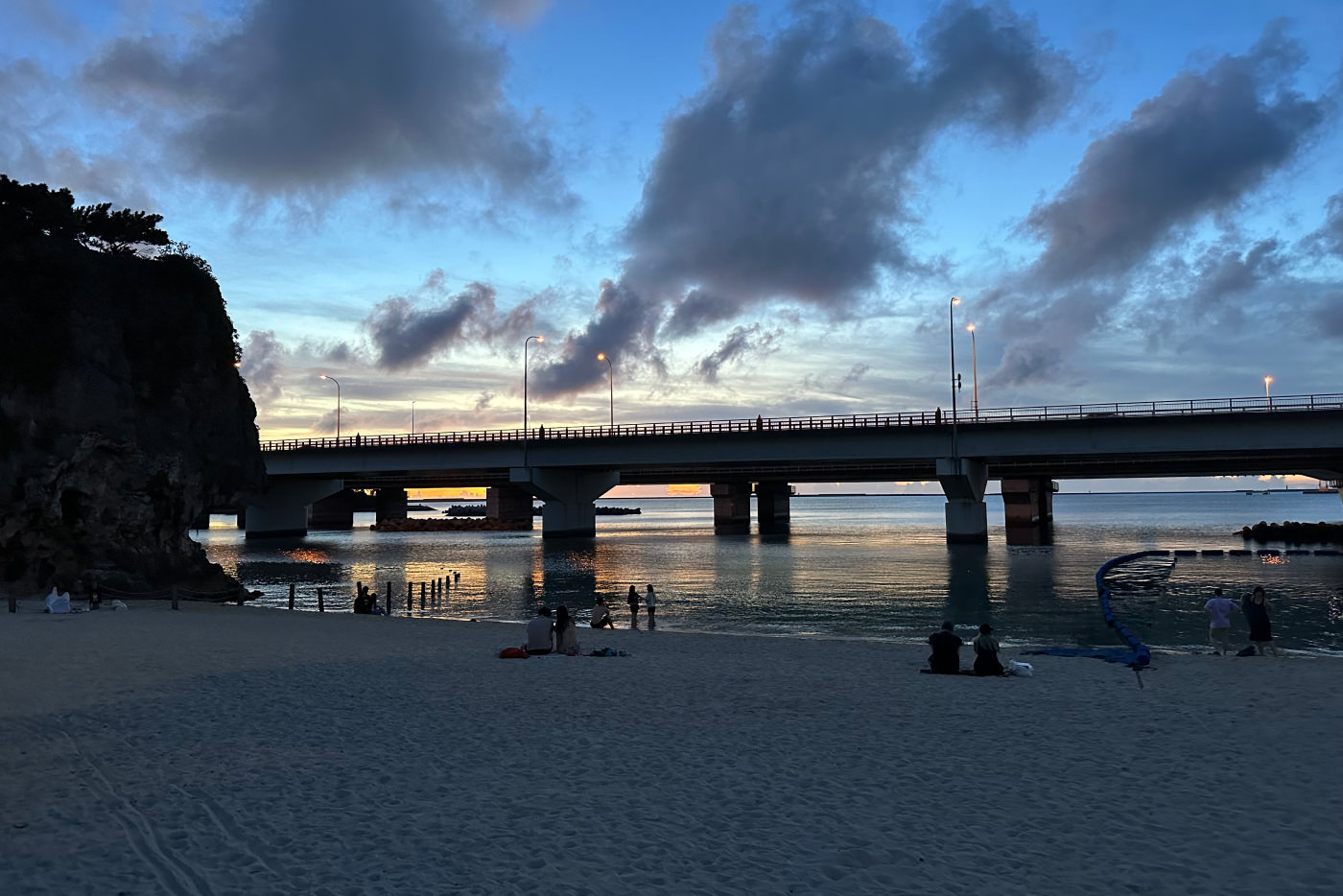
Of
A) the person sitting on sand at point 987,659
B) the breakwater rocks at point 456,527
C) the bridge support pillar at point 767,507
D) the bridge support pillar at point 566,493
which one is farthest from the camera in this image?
the breakwater rocks at point 456,527

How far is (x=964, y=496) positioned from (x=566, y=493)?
4558cm

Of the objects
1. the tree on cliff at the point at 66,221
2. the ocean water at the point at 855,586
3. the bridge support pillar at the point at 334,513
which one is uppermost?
the tree on cliff at the point at 66,221

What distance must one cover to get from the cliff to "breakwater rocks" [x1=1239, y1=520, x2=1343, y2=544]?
100 metres

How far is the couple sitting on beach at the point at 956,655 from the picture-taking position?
18516 mm

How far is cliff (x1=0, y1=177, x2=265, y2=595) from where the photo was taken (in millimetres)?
37438

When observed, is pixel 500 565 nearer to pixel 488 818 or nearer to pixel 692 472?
pixel 692 472

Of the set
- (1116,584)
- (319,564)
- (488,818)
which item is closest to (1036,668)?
Result: (488,818)

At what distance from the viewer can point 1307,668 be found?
18906 millimetres

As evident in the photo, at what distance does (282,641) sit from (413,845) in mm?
18056

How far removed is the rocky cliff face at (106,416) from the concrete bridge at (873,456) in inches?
1705

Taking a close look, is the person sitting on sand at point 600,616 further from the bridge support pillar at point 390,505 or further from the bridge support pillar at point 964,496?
the bridge support pillar at point 390,505

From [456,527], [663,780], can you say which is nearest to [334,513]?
[456,527]

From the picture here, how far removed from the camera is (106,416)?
40.3 metres

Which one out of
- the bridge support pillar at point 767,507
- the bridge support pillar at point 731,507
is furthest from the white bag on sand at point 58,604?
the bridge support pillar at point 767,507
